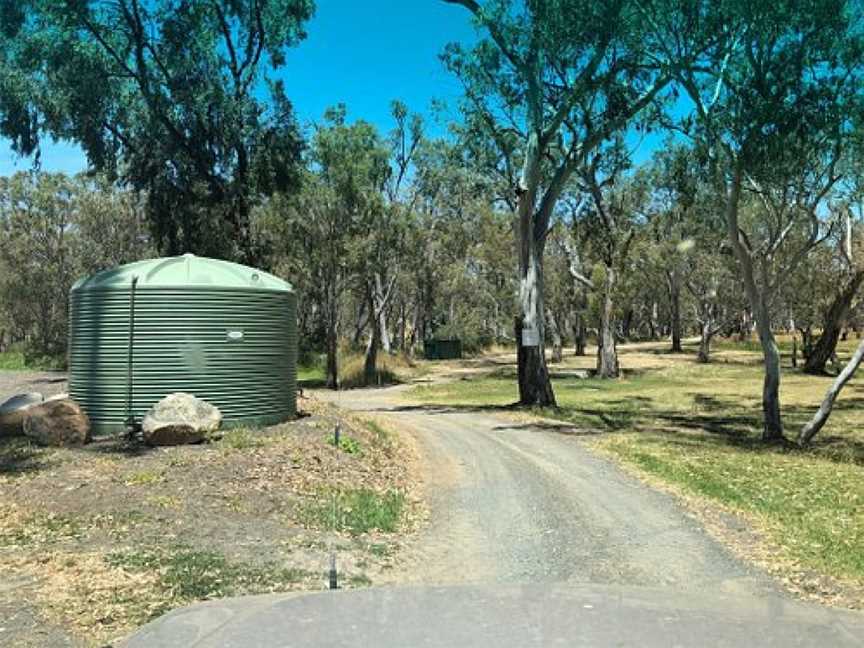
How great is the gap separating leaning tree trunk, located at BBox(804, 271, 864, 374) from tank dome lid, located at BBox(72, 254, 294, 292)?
35245mm

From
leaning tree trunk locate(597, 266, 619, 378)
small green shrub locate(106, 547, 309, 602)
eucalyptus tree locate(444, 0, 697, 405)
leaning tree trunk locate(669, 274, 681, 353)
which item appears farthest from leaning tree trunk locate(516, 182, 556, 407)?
leaning tree trunk locate(669, 274, 681, 353)

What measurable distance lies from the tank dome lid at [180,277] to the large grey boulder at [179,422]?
1965 millimetres

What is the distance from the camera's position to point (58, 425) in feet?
41.5

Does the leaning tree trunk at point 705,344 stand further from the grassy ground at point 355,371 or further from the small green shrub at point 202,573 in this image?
the small green shrub at point 202,573

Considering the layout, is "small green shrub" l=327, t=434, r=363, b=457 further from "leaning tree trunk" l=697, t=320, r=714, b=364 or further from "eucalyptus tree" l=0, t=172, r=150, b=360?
"leaning tree trunk" l=697, t=320, r=714, b=364

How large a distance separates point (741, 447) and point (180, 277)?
460 inches

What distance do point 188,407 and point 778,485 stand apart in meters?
8.76

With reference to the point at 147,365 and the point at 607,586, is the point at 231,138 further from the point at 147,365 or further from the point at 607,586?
the point at 607,586

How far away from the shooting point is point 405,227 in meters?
38.9

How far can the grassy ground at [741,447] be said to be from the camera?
919 centimetres

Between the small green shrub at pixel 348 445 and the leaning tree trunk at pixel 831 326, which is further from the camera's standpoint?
the leaning tree trunk at pixel 831 326

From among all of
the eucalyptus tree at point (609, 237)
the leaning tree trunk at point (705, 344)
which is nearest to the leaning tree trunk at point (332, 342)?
the eucalyptus tree at point (609, 237)

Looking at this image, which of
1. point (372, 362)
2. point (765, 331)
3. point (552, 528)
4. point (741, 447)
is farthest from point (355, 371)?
point (552, 528)

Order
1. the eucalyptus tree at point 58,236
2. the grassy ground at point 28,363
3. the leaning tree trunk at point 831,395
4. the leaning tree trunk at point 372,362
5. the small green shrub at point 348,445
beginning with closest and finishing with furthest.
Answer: the small green shrub at point 348,445, the leaning tree trunk at point 831,395, the leaning tree trunk at point 372,362, the grassy ground at point 28,363, the eucalyptus tree at point 58,236
